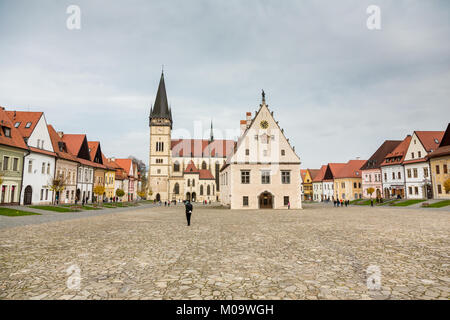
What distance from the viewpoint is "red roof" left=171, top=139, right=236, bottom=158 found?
324ft

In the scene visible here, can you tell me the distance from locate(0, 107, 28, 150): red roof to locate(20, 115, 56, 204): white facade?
1.28 meters

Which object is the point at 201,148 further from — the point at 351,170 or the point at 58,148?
the point at 58,148

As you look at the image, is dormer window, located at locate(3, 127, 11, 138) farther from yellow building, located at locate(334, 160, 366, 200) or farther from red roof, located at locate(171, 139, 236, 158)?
yellow building, located at locate(334, 160, 366, 200)

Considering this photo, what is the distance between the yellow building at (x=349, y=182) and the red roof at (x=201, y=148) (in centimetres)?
3823

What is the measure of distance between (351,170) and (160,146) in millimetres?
56577

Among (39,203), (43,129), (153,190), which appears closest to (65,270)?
(39,203)

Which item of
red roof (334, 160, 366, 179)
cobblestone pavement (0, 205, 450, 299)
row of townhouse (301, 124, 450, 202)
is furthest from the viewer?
red roof (334, 160, 366, 179)

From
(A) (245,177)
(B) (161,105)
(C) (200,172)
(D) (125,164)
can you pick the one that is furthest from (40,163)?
(C) (200,172)

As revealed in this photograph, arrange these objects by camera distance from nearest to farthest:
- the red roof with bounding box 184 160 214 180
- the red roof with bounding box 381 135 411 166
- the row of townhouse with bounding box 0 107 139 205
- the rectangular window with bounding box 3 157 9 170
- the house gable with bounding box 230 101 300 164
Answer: the rectangular window with bounding box 3 157 9 170 < the row of townhouse with bounding box 0 107 139 205 < the house gable with bounding box 230 101 300 164 < the red roof with bounding box 381 135 411 166 < the red roof with bounding box 184 160 214 180

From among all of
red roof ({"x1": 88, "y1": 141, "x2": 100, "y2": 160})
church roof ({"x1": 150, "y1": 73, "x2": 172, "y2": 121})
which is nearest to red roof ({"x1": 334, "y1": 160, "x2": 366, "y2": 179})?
church roof ({"x1": 150, "y1": 73, "x2": 172, "y2": 121})

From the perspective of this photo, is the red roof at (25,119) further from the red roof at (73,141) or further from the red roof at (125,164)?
the red roof at (125,164)

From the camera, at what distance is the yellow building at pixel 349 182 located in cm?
6994

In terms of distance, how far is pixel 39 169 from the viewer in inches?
1396
